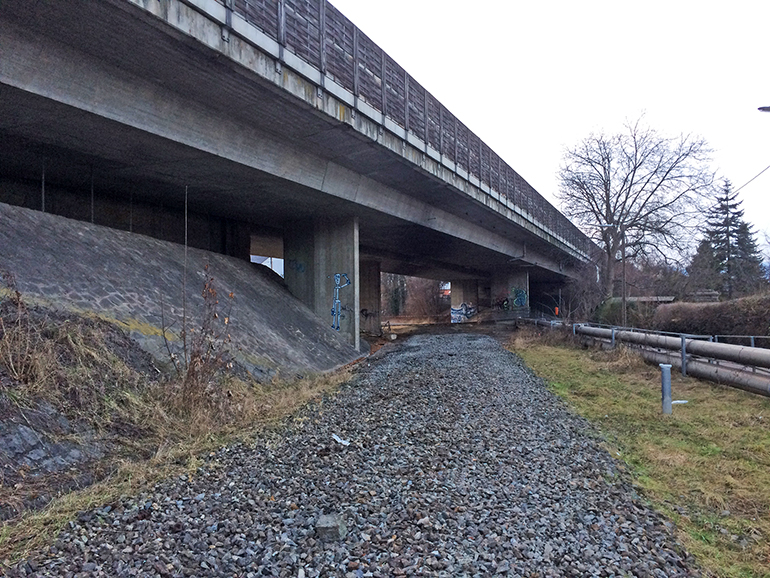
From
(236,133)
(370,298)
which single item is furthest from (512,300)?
(236,133)

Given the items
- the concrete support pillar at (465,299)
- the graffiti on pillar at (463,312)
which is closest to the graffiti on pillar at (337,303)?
the graffiti on pillar at (463,312)

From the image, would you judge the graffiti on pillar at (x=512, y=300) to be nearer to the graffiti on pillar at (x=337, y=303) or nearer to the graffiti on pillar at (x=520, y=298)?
the graffiti on pillar at (x=520, y=298)

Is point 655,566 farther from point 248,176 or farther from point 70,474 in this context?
point 248,176

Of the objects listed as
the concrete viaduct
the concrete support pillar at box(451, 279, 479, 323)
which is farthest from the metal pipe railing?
the concrete support pillar at box(451, 279, 479, 323)

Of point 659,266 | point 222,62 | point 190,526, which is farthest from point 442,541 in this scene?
point 659,266

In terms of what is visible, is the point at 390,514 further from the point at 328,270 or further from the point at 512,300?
the point at 512,300

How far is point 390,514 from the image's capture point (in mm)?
3506

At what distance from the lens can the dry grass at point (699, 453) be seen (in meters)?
3.24

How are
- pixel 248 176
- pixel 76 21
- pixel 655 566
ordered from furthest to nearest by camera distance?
1. pixel 248 176
2. pixel 76 21
3. pixel 655 566

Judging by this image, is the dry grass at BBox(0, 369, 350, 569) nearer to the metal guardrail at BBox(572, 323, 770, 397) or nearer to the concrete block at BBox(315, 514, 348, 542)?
the concrete block at BBox(315, 514, 348, 542)

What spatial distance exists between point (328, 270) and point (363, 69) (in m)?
7.65

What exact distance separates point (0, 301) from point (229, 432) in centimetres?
333

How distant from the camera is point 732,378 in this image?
816 centimetres

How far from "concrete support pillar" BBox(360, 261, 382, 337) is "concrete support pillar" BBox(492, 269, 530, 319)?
44.7 feet
